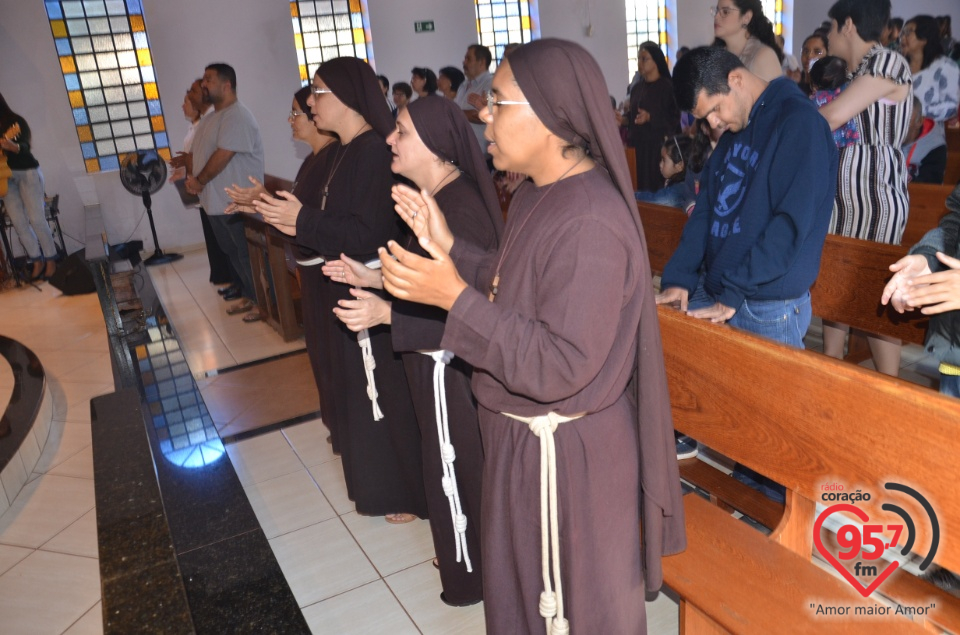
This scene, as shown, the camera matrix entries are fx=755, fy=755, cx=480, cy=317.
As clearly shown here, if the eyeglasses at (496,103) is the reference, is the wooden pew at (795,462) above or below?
below

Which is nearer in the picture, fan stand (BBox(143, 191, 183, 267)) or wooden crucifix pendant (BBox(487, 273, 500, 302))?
wooden crucifix pendant (BBox(487, 273, 500, 302))

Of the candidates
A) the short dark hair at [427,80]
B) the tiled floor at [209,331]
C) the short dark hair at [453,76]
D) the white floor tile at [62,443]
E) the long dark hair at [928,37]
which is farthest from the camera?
the short dark hair at [453,76]

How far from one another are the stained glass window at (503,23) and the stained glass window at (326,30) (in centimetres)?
208

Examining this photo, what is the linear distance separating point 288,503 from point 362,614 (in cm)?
97

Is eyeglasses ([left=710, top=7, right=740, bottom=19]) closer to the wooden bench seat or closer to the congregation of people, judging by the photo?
the congregation of people

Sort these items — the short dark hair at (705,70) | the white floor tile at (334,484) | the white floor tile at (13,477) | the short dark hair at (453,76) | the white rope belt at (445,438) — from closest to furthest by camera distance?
the white rope belt at (445,438), the short dark hair at (705,70), the white floor tile at (334,484), the white floor tile at (13,477), the short dark hair at (453,76)

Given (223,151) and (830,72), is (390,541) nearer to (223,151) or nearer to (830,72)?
(830,72)

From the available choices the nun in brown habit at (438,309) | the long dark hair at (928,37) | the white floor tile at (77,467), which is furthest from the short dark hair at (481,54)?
the nun in brown habit at (438,309)

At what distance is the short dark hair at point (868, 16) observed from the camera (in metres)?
3.09

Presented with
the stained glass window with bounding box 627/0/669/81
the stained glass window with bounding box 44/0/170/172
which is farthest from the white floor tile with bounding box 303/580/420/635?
the stained glass window with bounding box 627/0/669/81

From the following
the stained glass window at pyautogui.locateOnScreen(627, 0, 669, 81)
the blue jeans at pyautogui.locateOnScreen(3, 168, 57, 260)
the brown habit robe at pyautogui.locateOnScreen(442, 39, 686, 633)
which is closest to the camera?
the brown habit robe at pyautogui.locateOnScreen(442, 39, 686, 633)

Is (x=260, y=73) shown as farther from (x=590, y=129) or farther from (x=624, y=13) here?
(x=590, y=129)

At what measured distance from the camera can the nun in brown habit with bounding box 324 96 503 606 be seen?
2.31 m

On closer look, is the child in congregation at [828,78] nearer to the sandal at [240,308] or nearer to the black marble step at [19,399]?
the black marble step at [19,399]
